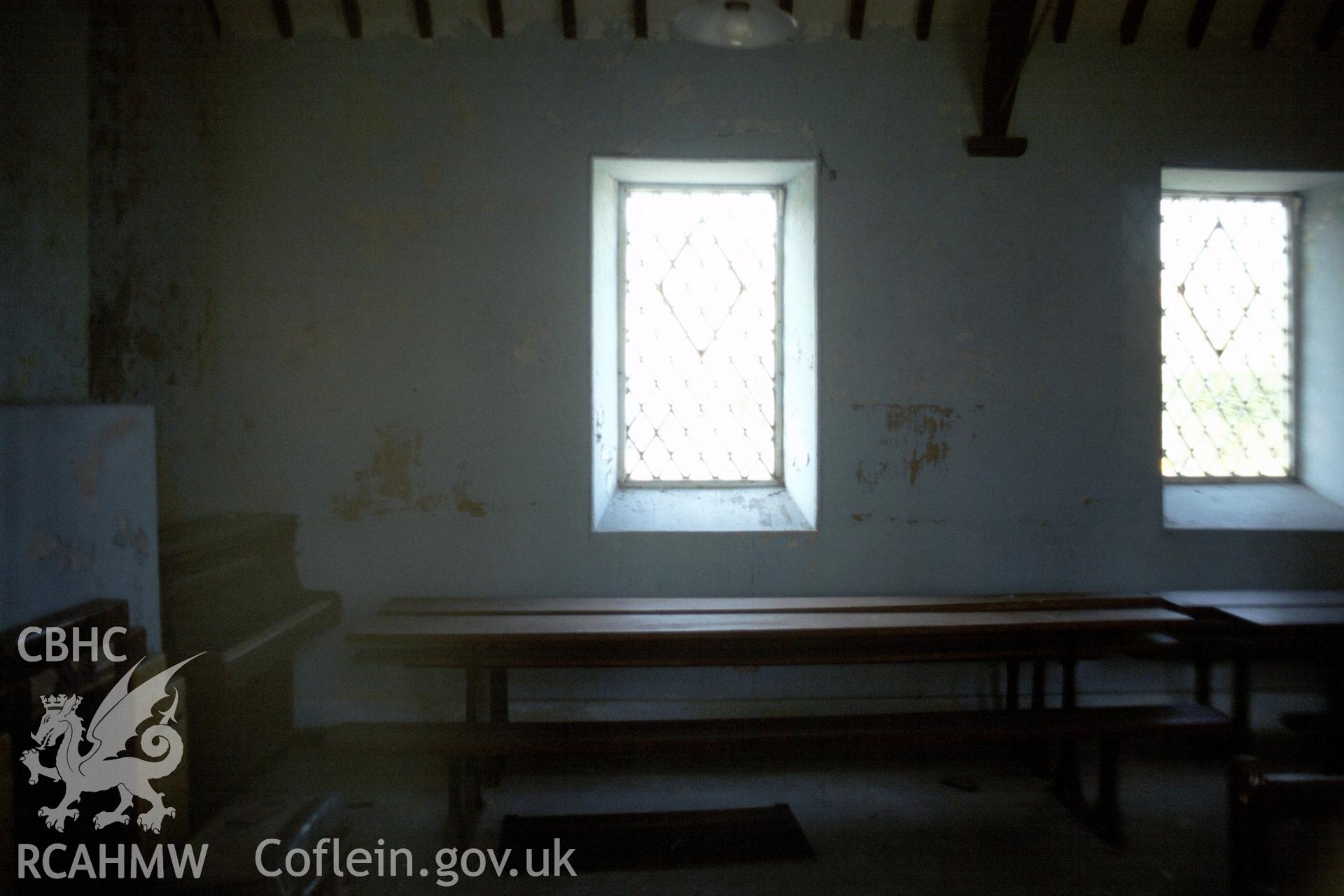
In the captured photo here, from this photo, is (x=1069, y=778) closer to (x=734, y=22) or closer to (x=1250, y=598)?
(x=1250, y=598)

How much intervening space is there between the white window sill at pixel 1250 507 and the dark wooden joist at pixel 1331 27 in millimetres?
2198

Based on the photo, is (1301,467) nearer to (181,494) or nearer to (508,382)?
(508,382)

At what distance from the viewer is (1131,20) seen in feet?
12.0

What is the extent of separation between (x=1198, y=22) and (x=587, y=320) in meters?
3.21

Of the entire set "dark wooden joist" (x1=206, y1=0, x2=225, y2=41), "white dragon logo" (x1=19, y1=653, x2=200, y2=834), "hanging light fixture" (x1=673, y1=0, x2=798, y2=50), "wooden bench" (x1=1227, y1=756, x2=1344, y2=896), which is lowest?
"white dragon logo" (x1=19, y1=653, x2=200, y2=834)

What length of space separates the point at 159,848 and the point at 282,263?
252cm

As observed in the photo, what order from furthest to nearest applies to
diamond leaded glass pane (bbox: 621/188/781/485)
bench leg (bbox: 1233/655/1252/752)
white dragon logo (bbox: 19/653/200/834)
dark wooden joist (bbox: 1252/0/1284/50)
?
1. diamond leaded glass pane (bbox: 621/188/781/485)
2. dark wooden joist (bbox: 1252/0/1284/50)
3. bench leg (bbox: 1233/655/1252/752)
4. white dragon logo (bbox: 19/653/200/834)

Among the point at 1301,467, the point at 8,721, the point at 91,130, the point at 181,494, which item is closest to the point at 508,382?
the point at 181,494

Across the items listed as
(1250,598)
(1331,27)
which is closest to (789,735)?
(1250,598)

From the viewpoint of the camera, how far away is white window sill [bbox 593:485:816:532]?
3.70 meters

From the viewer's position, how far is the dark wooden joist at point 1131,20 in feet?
11.9

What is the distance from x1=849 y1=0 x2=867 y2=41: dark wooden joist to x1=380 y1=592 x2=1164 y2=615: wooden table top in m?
2.62

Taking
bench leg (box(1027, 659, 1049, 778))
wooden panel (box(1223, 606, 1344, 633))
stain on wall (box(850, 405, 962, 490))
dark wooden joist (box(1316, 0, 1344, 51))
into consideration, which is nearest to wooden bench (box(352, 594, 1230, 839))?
bench leg (box(1027, 659, 1049, 778))

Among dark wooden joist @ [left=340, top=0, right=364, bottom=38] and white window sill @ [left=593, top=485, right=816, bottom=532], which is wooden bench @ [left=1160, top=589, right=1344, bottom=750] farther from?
dark wooden joist @ [left=340, top=0, right=364, bottom=38]
